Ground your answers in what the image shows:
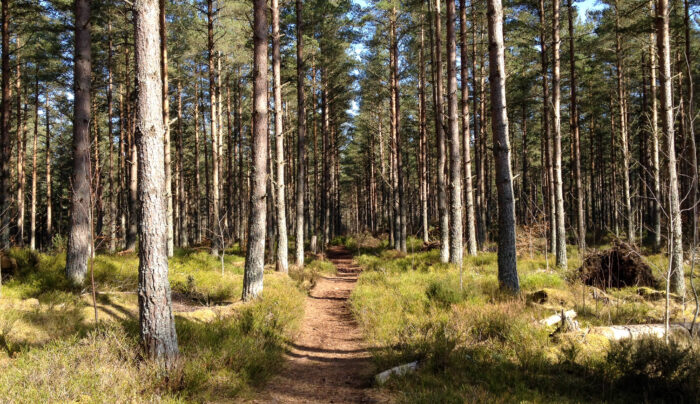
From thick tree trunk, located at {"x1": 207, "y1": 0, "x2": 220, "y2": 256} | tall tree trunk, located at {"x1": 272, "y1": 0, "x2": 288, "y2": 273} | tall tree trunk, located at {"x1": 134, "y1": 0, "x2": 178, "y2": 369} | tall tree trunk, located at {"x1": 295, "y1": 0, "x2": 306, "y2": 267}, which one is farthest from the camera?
thick tree trunk, located at {"x1": 207, "y1": 0, "x2": 220, "y2": 256}

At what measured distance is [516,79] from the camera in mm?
21500

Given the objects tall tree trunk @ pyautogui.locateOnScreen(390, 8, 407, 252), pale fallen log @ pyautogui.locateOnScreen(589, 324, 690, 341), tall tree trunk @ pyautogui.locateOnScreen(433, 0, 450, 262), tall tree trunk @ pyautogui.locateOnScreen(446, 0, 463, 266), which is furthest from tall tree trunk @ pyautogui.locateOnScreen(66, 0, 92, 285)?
tall tree trunk @ pyautogui.locateOnScreen(390, 8, 407, 252)

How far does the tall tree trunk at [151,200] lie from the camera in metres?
4.49

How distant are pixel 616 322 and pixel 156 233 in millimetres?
7597

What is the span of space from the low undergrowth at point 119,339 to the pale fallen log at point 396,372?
1.57 meters

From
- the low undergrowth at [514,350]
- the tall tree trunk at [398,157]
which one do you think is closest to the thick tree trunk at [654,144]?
the low undergrowth at [514,350]

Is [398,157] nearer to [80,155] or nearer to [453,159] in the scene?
[453,159]

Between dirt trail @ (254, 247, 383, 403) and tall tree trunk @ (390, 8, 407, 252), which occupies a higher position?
tall tree trunk @ (390, 8, 407, 252)

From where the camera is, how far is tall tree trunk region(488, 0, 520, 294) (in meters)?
7.42

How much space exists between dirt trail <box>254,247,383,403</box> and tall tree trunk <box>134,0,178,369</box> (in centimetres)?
147

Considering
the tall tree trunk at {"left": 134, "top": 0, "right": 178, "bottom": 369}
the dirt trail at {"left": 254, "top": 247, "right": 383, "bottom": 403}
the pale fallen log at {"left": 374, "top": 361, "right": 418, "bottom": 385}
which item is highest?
the tall tree trunk at {"left": 134, "top": 0, "right": 178, "bottom": 369}

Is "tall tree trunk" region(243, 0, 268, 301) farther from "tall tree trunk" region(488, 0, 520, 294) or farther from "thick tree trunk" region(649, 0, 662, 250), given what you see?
"thick tree trunk" region(649, 0, 662, 250)

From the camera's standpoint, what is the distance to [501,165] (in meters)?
7.56

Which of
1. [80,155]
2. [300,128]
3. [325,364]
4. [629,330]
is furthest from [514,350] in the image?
[300,128]
